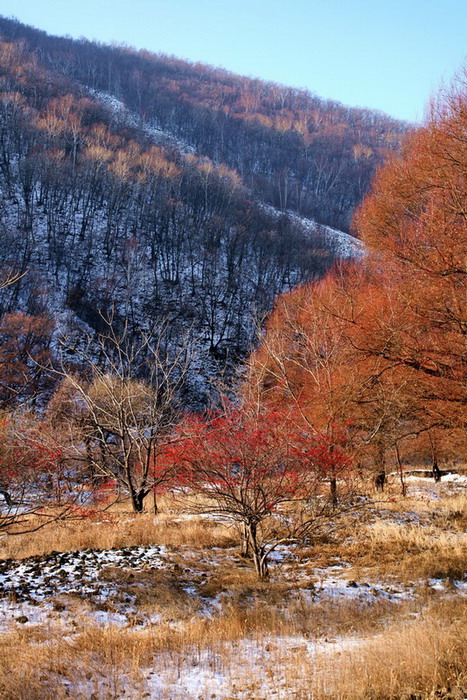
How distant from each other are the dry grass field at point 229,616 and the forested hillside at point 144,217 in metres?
20.0

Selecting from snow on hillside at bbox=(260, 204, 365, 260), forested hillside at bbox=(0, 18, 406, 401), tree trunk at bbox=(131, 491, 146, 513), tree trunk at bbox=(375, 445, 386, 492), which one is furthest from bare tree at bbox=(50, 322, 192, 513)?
snow on hillside at bbox=(260, 204, 365, 260)

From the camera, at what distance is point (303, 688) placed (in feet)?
10.9

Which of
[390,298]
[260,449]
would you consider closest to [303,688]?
[260,449]

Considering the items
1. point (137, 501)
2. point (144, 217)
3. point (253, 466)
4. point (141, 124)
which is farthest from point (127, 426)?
point (141, 124)

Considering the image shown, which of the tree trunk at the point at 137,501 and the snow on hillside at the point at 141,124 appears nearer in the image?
the tree trunk at the point at 137,501

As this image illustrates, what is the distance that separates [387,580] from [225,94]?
512 ft

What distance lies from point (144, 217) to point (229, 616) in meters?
58.4

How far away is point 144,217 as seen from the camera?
191ft

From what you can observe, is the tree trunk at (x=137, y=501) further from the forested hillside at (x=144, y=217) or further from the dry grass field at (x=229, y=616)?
the forested hillside at (x=144, y=217)

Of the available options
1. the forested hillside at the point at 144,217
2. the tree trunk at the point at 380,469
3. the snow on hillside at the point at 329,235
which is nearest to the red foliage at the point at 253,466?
the tree trunk at the point at 380,469

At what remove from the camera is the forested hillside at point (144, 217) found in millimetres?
44969

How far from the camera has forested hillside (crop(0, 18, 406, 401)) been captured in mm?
44969

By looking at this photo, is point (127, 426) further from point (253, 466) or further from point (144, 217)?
point (144, 217)

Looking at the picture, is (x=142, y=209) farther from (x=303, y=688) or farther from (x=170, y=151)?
(x=303, y=688)
